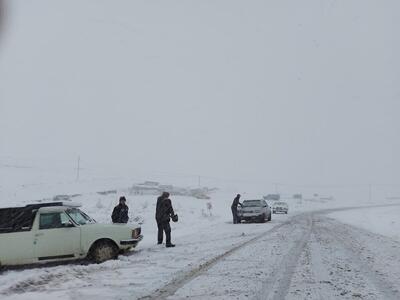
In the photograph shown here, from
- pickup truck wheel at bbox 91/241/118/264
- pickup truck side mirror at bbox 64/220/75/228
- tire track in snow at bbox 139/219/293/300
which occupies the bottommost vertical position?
tire track in snow at bbox 139/219/293/300

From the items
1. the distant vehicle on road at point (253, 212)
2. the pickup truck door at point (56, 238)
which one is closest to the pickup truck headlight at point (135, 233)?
the pickup truck door at point (56, 238)

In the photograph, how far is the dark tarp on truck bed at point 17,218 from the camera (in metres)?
13.3

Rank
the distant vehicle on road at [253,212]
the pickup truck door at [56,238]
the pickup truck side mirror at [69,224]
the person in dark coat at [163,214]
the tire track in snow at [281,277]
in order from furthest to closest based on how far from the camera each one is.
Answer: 1. the distant vehicle on road at [253,212]
2. the person in dark coat at [163,214]
3. the pickup truck side mirror at [69,224]
4. the pickup truck door at [56,238]
5. the tire track in snow at [281,277]

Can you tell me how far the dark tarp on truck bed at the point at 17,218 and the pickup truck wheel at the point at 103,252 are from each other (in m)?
1.71

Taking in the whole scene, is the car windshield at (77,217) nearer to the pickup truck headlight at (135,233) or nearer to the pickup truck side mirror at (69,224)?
the pickup truck side mirror at (69,224)

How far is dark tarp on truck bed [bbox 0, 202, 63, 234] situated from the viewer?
13312 mm

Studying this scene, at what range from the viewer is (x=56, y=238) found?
1351cm

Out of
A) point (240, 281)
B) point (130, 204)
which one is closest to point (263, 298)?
point (240, 281)

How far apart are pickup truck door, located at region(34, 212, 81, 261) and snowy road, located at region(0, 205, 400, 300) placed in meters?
0.43

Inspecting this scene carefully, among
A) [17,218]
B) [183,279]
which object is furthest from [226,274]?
[17,218]

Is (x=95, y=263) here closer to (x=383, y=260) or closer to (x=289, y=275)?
(x=289, y=275)

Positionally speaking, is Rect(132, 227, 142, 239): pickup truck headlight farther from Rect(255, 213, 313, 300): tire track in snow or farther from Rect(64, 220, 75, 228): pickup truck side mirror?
Rect(255, 213, 313, 300): tire track in snow

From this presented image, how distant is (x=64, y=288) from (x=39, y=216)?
14.3 ft

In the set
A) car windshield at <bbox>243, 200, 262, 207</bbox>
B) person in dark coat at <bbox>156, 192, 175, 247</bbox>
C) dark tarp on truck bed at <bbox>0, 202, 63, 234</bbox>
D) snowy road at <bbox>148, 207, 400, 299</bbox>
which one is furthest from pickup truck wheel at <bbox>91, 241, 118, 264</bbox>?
car windshield at <bbox>243, 200, 262, 207</bbox>
